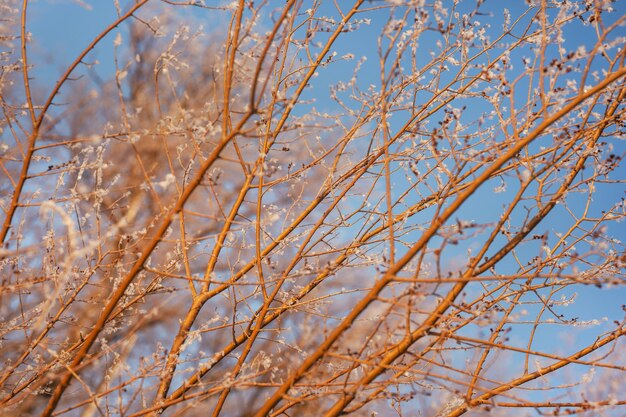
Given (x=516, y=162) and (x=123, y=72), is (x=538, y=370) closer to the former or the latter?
(x=516, y=162)

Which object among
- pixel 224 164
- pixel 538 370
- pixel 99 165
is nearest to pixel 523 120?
pixel 538 370

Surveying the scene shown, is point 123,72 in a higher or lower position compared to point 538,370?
higher

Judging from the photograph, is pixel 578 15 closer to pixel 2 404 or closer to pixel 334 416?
pixel 334 416

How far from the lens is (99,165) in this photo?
159cm

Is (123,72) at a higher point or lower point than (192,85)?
lower

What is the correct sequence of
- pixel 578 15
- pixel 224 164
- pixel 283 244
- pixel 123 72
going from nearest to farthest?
pixel 123 72, pixel 578 15, pixel 283 244, pixel 224 164

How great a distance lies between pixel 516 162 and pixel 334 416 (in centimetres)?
122

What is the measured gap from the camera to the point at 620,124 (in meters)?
1.79

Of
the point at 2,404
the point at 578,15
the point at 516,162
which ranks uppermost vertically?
the point at 578,15

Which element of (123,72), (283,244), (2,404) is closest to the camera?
(123,72)

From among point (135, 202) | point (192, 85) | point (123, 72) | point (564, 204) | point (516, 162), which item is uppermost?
point (192, 85)

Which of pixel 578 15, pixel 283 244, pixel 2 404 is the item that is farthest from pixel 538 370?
pixel 2 404

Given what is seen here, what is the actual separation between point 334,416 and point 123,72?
1316mm

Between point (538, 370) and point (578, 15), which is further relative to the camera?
point (578, 15)
